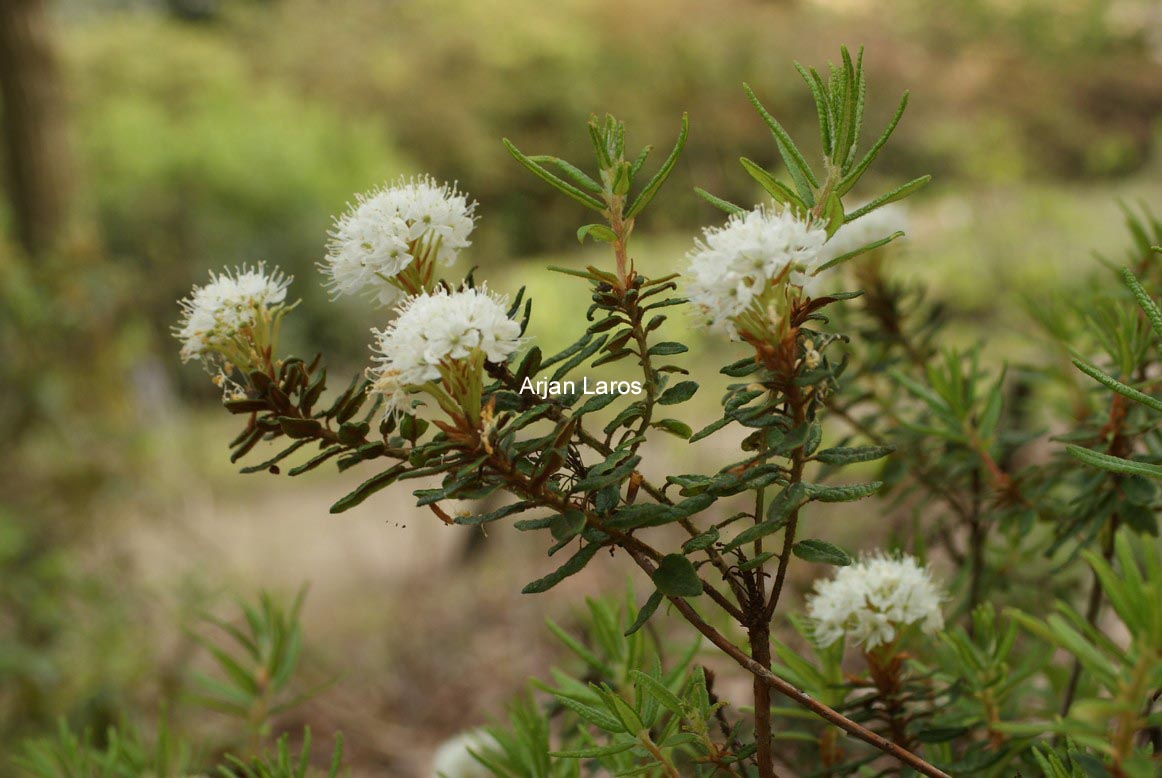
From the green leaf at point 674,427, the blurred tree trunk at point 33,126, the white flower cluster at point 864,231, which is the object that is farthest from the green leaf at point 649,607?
the blurred tree trunk at point 33,126

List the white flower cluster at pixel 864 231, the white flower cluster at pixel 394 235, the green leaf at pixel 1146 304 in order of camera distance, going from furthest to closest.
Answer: the white flower cluster at pixel 864 231 < the white flower cluster at pixel 394 235 < the green leaf at pixel 1146 304

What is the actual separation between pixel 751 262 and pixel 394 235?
0.23 m

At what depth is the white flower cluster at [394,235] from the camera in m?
0.60

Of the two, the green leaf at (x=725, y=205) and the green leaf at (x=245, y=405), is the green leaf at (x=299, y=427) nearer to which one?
the green leaf at (x=245, y=405)

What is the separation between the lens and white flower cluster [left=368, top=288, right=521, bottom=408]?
1.73 ft

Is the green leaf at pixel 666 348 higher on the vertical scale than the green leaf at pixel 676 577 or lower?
higher

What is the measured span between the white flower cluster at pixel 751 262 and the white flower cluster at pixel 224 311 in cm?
28

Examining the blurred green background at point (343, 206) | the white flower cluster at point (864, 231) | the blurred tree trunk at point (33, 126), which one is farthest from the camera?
the blurred tree trunk at point (33, 126)

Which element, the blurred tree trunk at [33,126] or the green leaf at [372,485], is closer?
the green leaf at [372,485]

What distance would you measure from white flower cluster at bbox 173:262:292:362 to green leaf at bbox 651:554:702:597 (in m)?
0.30

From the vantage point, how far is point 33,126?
3180mm

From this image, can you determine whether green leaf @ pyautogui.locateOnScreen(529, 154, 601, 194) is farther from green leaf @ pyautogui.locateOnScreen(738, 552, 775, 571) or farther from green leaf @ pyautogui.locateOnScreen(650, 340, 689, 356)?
green leaf @ pyautogui.locateOnScreen(738, 552, 775, 571)

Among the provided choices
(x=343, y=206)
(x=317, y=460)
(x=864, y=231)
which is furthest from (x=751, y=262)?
(x=343, y=206)

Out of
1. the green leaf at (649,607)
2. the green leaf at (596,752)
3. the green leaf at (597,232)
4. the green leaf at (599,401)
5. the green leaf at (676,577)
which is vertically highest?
the green leaf at (597,232)
